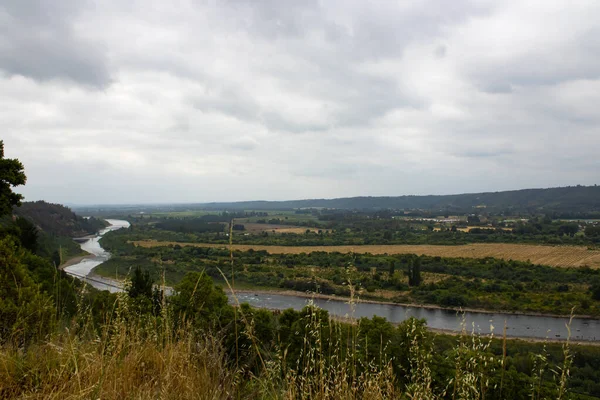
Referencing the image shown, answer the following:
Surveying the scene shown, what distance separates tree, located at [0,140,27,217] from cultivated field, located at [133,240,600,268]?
54.2m

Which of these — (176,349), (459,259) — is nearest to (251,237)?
(459,259)

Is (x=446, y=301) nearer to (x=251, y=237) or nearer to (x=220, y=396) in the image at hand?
(x=220, y=396)

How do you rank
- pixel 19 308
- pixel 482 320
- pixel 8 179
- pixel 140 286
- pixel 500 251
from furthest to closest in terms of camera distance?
pixel 500 251 → pixel 482 320 → pixel 140 286 → pixel 8 179 → pixel 19 308

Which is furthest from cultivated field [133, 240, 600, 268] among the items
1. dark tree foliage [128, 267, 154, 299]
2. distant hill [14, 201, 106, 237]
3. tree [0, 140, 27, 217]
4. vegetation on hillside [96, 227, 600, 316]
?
tree [0, 140, 27, 217]

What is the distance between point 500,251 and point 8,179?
264ft

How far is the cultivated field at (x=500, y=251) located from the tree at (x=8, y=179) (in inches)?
2133

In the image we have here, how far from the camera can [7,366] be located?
2.61m

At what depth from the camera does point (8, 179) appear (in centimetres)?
1224

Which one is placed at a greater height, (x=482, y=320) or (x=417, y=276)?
(x=417, y=276)

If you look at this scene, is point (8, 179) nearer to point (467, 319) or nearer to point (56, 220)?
point (467, 319)

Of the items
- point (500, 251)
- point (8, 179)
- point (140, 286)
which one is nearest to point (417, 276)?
point (500, 251)

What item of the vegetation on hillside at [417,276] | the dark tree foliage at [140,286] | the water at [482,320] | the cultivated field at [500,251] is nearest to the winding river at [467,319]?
the water at [482,320]

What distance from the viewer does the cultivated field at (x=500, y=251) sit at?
63369 mm

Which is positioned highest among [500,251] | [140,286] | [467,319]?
[140,286]
